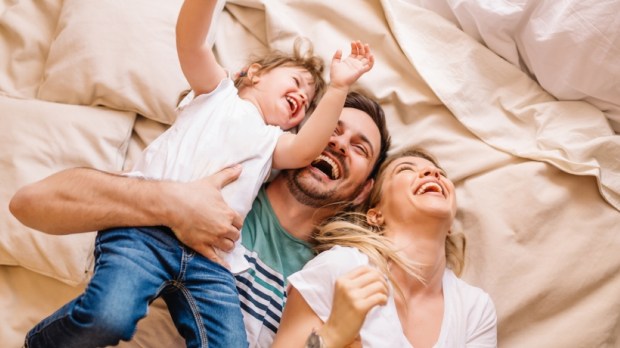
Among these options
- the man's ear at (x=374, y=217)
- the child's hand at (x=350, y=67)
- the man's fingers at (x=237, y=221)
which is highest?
the child's hand at (x=350, y=67)

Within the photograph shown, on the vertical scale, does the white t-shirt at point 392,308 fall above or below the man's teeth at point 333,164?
below

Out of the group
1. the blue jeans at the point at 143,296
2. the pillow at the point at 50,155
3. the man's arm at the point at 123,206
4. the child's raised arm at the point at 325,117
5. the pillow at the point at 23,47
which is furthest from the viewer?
the pillow at the point at 23,47

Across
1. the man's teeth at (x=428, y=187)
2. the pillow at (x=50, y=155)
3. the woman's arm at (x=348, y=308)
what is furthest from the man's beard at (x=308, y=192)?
the pillow at (x=50, y=155)

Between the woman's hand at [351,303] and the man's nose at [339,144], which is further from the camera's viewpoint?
the man's nose at [339,144]

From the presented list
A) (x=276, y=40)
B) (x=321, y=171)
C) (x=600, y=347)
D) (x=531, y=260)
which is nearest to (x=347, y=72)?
(x=321, y=171)

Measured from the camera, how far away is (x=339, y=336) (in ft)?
4.64

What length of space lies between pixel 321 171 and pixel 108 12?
79cm

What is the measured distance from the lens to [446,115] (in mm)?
1912

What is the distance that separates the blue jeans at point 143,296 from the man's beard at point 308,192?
31cm

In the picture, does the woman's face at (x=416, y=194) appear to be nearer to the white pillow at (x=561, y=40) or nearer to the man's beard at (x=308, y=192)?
the man's beard at (x=308, y=192)

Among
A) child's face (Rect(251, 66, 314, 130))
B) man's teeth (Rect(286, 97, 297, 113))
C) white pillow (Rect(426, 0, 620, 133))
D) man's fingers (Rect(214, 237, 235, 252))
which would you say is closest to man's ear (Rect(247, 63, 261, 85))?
child's face (Rect(251, 66, 314, 130))

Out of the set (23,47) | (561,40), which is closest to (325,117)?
(561,40)

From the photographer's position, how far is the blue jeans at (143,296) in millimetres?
1351

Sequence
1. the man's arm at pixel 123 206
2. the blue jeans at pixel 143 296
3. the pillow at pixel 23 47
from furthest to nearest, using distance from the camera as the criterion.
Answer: the pillow at pixel 23 47 < the man's arm at pixel 123 206 < the blue jeans at pixel 143 296
